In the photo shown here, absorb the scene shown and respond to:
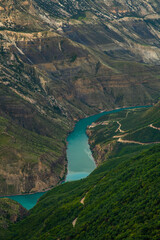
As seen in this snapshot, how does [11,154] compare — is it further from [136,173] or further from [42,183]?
[136,173]

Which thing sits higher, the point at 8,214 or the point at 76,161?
the point at 76,161

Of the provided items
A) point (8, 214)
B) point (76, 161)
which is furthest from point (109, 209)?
point (76, 161)

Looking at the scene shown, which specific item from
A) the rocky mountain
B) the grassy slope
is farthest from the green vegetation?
the grassy slope

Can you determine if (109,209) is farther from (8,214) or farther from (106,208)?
(8,214)

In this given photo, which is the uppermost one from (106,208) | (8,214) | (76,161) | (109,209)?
(76,161)

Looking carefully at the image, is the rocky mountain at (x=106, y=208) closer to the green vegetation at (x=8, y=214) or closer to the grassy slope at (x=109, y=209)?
the grassy slope at (x=109, y=209)

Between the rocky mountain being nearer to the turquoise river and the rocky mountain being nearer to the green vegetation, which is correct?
the green vegetation
